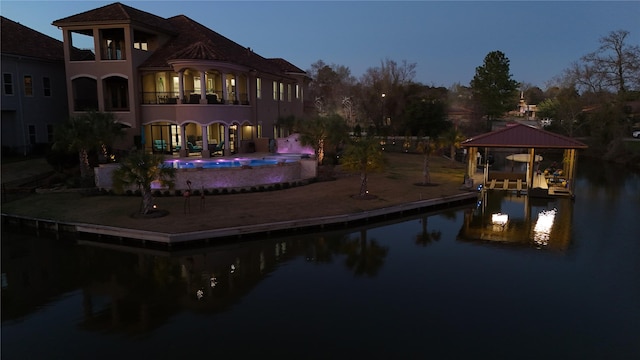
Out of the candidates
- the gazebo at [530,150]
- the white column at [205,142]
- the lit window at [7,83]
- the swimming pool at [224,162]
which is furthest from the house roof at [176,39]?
the gazebo at [530,150]

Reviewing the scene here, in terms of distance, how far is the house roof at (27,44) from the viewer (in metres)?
34.7

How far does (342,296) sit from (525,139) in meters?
20.0

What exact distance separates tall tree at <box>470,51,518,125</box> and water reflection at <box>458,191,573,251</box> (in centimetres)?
4883

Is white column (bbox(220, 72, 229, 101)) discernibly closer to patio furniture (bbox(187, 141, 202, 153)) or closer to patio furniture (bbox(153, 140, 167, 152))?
patio furniture (bbox(187, 141, 202, 153))

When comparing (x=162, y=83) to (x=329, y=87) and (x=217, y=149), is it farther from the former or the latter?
(x=329, y=87)

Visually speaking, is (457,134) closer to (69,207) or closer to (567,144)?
(567,144)

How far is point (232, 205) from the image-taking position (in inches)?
936

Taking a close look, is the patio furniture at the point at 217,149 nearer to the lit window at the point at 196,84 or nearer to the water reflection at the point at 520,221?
the lit window at the point at 196,84

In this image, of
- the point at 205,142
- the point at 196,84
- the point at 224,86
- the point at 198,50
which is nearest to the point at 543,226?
the point at 205,142

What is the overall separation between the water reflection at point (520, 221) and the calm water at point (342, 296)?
162 millimetres

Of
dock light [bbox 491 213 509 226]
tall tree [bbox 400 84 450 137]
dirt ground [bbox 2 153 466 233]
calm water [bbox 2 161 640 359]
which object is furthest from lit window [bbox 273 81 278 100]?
dock light [bbox 491 213 509 226]

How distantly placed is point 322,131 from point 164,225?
54.5 feet

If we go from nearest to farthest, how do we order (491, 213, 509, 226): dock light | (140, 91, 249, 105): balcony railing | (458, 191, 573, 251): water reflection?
(458, 191, 573, 251): water reflection → (491, 213, 509, 226): dock light → (140, 91, 249, 105): balcony railing

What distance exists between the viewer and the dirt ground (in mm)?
20875
